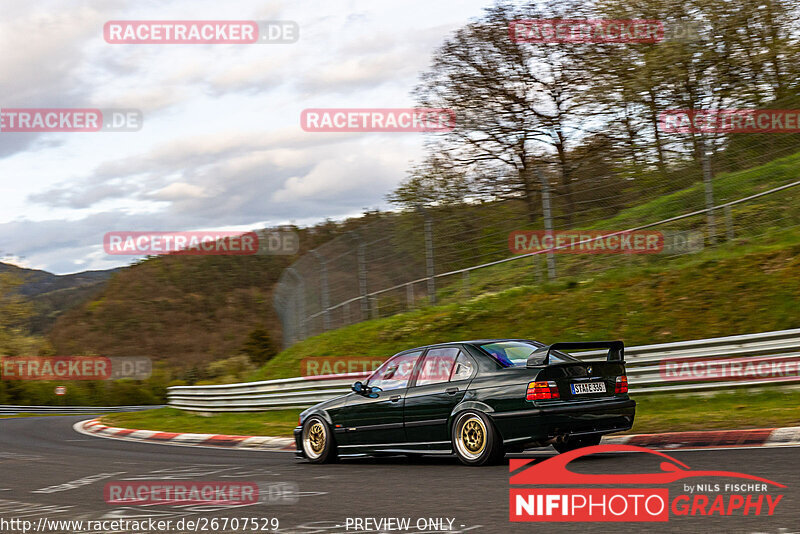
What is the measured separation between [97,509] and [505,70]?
23.4 m

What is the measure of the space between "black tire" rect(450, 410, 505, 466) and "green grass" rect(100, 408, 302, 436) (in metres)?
6.64

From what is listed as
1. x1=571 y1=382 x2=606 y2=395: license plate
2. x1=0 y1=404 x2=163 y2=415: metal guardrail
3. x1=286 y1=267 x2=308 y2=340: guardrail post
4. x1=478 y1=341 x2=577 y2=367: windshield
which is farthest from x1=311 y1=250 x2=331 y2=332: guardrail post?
x1=0 y1=404 x2=163 y2=415: metal guardrail

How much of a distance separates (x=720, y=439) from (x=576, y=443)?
59.7 inches

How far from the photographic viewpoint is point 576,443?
8680 millimetres

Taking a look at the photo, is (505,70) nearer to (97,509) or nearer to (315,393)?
(315,393)

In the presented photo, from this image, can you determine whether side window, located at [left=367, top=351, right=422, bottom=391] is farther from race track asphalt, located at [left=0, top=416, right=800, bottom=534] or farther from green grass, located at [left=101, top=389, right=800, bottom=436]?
green grass, located at [left=101, top=389, right=800, bottom=436]

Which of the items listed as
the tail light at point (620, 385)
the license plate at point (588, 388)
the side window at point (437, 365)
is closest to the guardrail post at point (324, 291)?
the side window at point (437, 365)

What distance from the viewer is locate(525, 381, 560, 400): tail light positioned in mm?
7867

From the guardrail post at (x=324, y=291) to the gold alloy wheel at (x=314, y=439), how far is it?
12204 millimetres

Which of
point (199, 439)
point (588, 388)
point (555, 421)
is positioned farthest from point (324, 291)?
point (555, 421)

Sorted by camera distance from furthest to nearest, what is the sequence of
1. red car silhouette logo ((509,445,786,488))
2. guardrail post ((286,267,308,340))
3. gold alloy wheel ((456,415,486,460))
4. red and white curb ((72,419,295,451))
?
1. guardrail post ((286,267,308,340))
2. red and white curb ((72,419,295,451))
3. gold alloy wheel ((456,415,486,460))
4. red car silhouette logo ((509,445,786,488))

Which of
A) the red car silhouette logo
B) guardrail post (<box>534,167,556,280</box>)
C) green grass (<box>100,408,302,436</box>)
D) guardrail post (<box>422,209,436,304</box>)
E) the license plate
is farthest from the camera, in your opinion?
guardrail post (<box>422,209,436,304</box>)

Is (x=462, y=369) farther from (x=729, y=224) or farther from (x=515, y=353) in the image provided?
(x=729, y=224)

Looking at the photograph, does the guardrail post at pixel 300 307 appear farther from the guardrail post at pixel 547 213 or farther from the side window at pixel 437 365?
the side window at pixel 437 365
